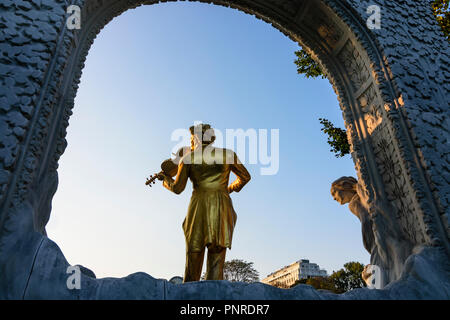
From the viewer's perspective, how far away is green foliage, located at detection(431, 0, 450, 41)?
7852 mm

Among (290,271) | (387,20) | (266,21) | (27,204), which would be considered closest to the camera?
(27,204)

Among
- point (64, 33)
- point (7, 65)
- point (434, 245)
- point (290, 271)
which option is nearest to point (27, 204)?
point (7, 65)

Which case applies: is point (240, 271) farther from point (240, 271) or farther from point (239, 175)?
point (239, 175)

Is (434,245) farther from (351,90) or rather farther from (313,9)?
(313,9)

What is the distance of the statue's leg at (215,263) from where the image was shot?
4.00 m

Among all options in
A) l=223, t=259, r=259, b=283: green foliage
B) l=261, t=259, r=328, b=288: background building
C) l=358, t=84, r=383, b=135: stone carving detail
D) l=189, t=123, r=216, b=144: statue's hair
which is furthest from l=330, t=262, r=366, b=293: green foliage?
l=189, t=123, r=216, b=144: statue's hair

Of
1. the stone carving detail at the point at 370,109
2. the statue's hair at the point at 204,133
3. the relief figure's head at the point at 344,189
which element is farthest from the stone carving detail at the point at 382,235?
the statue's hair at the point at 204,133

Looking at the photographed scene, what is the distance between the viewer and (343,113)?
511cm

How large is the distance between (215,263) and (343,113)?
3.19 meters

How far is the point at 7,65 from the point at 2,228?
159 centimetres

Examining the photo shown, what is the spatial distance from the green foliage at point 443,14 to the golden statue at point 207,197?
7.16 meters

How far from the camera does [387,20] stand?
4.75 meters

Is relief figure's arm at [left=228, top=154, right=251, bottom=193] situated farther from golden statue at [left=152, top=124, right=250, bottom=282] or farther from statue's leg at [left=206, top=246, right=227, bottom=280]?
statue's leg at [left=206, top=246, right=227, bottom=280]

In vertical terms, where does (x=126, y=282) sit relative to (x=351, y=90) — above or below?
below
